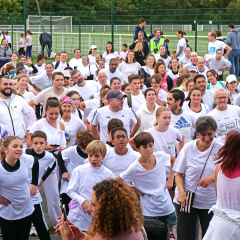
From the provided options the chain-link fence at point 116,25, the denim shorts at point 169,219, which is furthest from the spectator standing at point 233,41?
the denim shorts at point 169,219

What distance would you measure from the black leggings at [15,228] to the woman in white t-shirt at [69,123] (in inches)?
80.0

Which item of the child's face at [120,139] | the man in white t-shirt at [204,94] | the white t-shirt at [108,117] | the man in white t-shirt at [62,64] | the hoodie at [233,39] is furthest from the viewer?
the hoodie at [233,39]

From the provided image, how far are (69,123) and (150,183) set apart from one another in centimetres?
242

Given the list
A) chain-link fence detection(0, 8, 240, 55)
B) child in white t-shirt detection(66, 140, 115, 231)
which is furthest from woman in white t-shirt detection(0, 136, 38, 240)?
chain-link fence detection(0, 8, 240, 55)

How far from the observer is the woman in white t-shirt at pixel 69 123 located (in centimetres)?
679

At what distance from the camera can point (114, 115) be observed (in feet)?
22.5

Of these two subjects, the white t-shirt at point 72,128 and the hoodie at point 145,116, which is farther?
the hoodie at point 145,116

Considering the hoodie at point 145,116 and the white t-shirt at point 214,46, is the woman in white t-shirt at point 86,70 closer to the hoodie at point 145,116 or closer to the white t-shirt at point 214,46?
the white t-shirt at point 214,46

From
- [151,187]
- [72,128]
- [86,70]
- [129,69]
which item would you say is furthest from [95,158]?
[86,70]

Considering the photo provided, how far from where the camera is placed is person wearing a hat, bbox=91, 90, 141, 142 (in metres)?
6.83

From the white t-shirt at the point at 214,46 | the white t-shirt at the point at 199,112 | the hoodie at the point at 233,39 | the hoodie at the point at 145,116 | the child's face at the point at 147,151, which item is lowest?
the child's face at the point at 147,151

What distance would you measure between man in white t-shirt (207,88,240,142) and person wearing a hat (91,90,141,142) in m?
1.37

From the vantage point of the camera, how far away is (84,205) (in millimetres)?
4613

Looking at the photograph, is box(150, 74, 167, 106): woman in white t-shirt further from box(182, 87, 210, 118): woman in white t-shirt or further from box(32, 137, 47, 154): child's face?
box(32, 137, 47, 154): child's face
